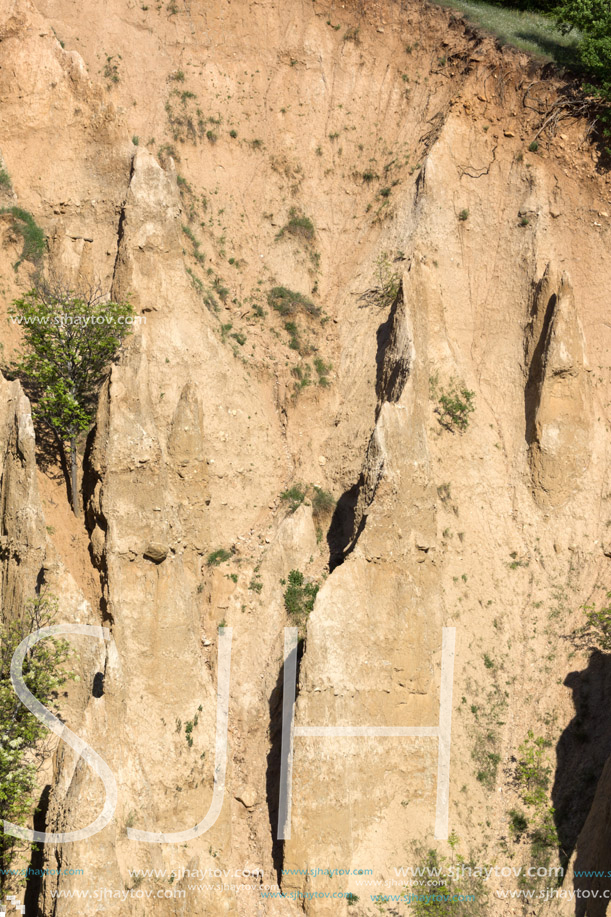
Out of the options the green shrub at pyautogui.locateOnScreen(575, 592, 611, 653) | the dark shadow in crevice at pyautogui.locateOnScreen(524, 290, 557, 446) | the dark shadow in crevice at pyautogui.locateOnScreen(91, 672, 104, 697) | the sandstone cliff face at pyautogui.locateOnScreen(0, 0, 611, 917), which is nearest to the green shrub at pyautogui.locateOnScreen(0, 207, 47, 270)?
the sandstone cliff face at pyautogui.locateOnScreen(0, 0, 611, 917)

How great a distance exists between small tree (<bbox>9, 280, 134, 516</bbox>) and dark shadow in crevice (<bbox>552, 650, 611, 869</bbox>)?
1270 centimetres

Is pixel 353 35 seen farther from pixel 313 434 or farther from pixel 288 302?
pixel 313 434

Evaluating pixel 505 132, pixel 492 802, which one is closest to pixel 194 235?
pixel 505 132

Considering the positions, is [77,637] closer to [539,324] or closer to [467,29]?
[539,324]

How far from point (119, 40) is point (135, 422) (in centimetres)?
1488

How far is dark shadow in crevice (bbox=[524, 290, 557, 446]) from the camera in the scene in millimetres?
24844

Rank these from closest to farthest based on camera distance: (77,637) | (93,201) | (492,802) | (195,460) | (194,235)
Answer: (77,637)
(492,802)
(195,460)
(93,201)
(194,235)

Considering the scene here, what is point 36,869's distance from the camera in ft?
59.5

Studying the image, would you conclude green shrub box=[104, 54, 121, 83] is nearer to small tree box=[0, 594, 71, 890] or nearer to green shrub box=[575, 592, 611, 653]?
small tree box=[0, 594, 71, 890]

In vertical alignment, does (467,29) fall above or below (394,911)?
above

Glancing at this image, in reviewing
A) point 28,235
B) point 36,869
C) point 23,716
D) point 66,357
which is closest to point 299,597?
point 23,716

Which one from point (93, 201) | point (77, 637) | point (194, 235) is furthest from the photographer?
point (194, 235)

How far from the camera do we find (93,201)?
2647cm

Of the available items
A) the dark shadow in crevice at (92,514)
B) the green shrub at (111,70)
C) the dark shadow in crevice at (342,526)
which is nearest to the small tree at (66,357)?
the dark shadow in crevice at (92,514)
